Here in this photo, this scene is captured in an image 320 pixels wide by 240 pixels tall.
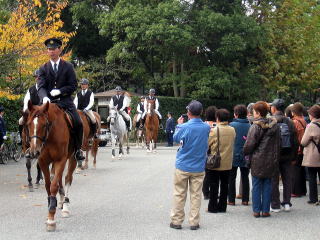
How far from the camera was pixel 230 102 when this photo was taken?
42.8 metres

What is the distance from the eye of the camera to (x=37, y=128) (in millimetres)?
8609

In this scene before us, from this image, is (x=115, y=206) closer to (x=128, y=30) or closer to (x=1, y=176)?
(x=1, y=176)

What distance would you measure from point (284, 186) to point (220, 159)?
1653 mm

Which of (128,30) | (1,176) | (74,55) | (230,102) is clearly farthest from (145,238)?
(74,55)

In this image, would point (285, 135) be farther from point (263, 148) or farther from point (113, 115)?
point (113, 115)

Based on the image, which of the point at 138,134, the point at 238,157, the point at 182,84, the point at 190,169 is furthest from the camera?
the point at 182,84

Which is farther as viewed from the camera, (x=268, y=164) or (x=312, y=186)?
(x=312, y=186)

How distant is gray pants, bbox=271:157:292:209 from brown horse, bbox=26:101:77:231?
3966 mm

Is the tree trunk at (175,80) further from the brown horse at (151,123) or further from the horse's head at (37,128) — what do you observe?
the horse's head at (37,128)

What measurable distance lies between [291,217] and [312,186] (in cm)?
163

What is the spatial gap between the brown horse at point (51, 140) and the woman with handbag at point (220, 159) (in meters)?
2.69

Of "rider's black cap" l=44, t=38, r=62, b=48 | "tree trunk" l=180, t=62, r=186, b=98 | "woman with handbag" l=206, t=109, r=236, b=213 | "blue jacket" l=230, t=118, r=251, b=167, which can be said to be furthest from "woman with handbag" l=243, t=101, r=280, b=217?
"tree trunk" l=180, t=62, r=186, b=98

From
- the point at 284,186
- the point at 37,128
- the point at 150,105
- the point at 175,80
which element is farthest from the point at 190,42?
the point at 37,128

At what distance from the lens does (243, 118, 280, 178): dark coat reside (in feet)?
32.0
